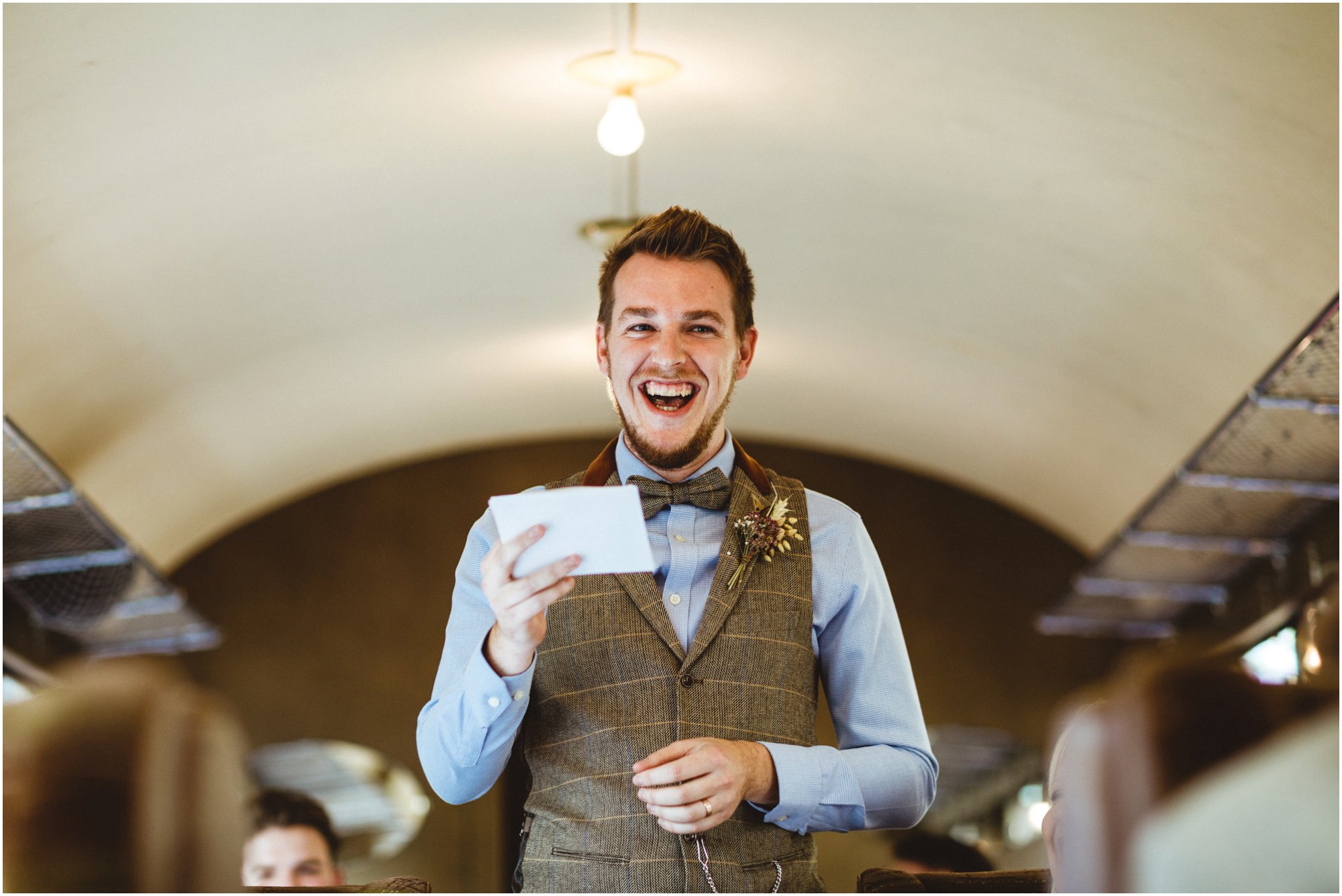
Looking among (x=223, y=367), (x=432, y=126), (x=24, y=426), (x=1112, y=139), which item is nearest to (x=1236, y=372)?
(x=1112, y=139)

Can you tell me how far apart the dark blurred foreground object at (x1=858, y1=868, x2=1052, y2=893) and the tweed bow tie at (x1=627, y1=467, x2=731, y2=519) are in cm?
58

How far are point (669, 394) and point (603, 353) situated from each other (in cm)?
15

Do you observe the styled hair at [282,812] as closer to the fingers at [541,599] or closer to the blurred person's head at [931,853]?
the blurred person's head at [931,853]

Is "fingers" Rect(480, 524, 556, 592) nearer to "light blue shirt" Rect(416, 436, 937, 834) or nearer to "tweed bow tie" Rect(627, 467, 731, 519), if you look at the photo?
"light blue shirt" Rect(416, 436, 937, 834)

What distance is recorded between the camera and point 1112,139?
5734 mm

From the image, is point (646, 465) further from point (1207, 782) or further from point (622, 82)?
point (622, 82)

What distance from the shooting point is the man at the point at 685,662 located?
6.45ft

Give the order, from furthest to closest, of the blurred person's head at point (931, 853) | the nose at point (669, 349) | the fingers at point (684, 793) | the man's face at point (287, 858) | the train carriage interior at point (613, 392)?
the blurred person's head at point (931, 853) → the man's face at point (287, 858) → the nose at point (669, 349) → the fingers at point (684, 793) → the train carriage interior at point (613, 392)

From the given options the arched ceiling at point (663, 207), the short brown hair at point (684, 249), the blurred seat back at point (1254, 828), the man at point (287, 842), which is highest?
the arched ceiling at point (663, 207)

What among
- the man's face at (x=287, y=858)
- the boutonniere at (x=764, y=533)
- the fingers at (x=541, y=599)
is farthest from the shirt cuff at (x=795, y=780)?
the man's face at (x=287, y=858)

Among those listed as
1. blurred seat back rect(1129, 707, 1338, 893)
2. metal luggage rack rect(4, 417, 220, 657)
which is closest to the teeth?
blurred seat back rect(1129, 707, 1338, 893)

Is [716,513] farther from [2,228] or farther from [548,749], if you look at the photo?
[2,228]

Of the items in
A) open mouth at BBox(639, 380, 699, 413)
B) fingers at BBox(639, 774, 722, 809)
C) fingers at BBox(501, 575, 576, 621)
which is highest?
open mouth at BBox(639, 380, 699, 413)

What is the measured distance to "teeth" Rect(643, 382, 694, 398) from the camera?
2.23 metres
